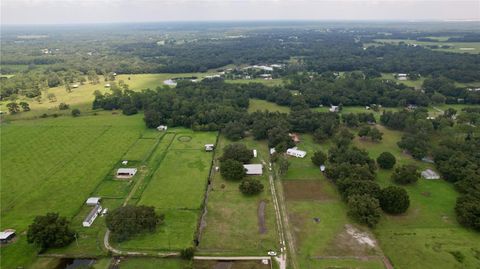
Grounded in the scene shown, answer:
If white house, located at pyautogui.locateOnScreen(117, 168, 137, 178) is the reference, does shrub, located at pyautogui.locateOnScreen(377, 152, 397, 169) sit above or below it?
above

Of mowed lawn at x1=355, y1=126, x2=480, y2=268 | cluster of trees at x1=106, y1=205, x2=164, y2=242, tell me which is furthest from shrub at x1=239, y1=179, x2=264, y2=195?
mowed lawn at x1=355, y1=126, x2=480, y2=268

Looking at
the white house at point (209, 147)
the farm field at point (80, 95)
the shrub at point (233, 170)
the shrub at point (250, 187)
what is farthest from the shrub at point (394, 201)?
the farm field at point (80, 95)

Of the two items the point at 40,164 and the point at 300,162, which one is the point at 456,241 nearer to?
the point at 300,162

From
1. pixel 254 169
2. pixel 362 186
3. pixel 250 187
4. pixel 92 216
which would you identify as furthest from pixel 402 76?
pixel 92 216

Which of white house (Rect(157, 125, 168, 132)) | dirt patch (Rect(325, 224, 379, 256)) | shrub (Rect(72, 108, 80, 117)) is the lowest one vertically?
dirt patch (Rect(325, 224, 379, 256))

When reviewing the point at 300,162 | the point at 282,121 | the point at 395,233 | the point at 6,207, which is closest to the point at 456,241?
the point at 395,233

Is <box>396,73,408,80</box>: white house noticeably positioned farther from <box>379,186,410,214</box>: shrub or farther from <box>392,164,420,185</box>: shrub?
<box>379,186,410,214</box>: shrub

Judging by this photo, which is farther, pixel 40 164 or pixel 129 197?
pixel 40 164

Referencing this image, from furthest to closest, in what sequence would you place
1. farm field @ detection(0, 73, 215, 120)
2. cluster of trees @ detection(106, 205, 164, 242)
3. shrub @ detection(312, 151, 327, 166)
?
farm field @ detection(0, 73, 215, 120)
shrub @ detection(312, 151, 327, 166)
cluster of trees @ detection(106, 205, 164, 242)
